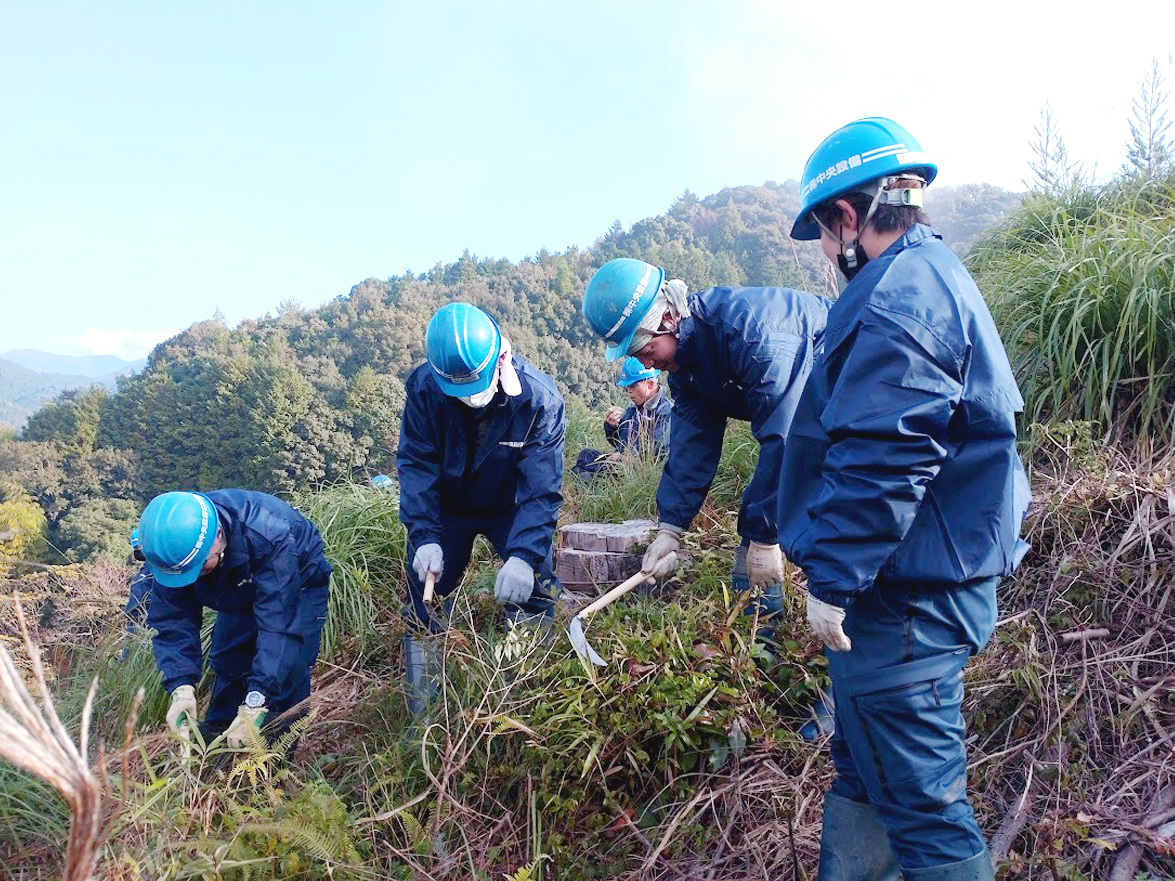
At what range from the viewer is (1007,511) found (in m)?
1.70

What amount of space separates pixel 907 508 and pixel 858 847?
98 cm

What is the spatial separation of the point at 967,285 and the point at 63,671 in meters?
5.85

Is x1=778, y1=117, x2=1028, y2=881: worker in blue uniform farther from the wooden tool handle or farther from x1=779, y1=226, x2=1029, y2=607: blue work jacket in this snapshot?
the wooden tool handle

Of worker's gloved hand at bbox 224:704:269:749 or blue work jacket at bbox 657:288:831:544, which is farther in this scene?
worker's gloved hand at bbox 224:704:269:749

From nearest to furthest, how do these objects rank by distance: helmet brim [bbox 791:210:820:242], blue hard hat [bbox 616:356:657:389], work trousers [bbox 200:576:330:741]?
helmet brim [bbox 791:210:820:242] < work trousers [bbox 200:576:330:741] < blue hard hat [bbox 616:356:657:389]

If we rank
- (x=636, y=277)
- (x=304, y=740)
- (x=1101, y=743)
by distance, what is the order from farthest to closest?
1. (x=304, y=740)
2. (x=636, y=277)
3. (x=1101, y=743)

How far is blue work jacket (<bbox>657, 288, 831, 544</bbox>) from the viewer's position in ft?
9.16

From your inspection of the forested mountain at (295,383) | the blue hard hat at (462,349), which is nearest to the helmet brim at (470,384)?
the blue hard hat at (462,349)

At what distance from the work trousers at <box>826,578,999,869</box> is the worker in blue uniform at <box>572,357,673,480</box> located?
3377mm

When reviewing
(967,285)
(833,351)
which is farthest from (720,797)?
(967,285)

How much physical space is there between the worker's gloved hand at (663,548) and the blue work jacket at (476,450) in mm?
543

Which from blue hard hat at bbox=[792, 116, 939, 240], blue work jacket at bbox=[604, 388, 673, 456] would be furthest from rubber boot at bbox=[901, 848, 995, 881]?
blue work jacket at bbox=[604, 388, 673, 456]

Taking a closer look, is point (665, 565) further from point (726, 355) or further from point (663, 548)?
point (726, 355)

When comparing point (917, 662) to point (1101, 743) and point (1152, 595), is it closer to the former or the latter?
point (1101, 743)
